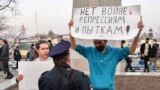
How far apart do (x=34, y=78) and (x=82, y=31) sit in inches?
57.2

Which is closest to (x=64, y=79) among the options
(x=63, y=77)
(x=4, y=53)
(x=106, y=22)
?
(x=63, y=77)

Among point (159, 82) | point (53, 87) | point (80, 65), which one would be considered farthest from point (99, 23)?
point (159, 82)

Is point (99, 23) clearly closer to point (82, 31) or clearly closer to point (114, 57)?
point (82, 31)

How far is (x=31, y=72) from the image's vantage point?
6090 millimetres

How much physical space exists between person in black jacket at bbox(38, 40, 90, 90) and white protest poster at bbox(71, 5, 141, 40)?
2674 millimetres

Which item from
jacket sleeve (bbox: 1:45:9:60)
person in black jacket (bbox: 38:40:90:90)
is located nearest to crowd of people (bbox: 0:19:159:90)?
person in black jacket (bbox: 38:40:90:90)

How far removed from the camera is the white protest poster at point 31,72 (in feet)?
19.7

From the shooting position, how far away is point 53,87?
4.19 m

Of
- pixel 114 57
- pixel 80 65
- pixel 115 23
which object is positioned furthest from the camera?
pixel 80 65

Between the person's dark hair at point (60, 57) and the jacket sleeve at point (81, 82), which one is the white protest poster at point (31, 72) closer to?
the person's dark hair at point (60, 57)

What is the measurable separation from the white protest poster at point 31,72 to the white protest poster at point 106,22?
3.81 ft

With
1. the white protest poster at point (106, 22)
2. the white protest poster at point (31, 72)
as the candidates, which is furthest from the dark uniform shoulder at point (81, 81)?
the white protest poster at point (106, 22)

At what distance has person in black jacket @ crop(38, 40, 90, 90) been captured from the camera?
4.16 meters

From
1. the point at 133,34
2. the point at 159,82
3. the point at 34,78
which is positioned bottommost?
the point at 159,82
